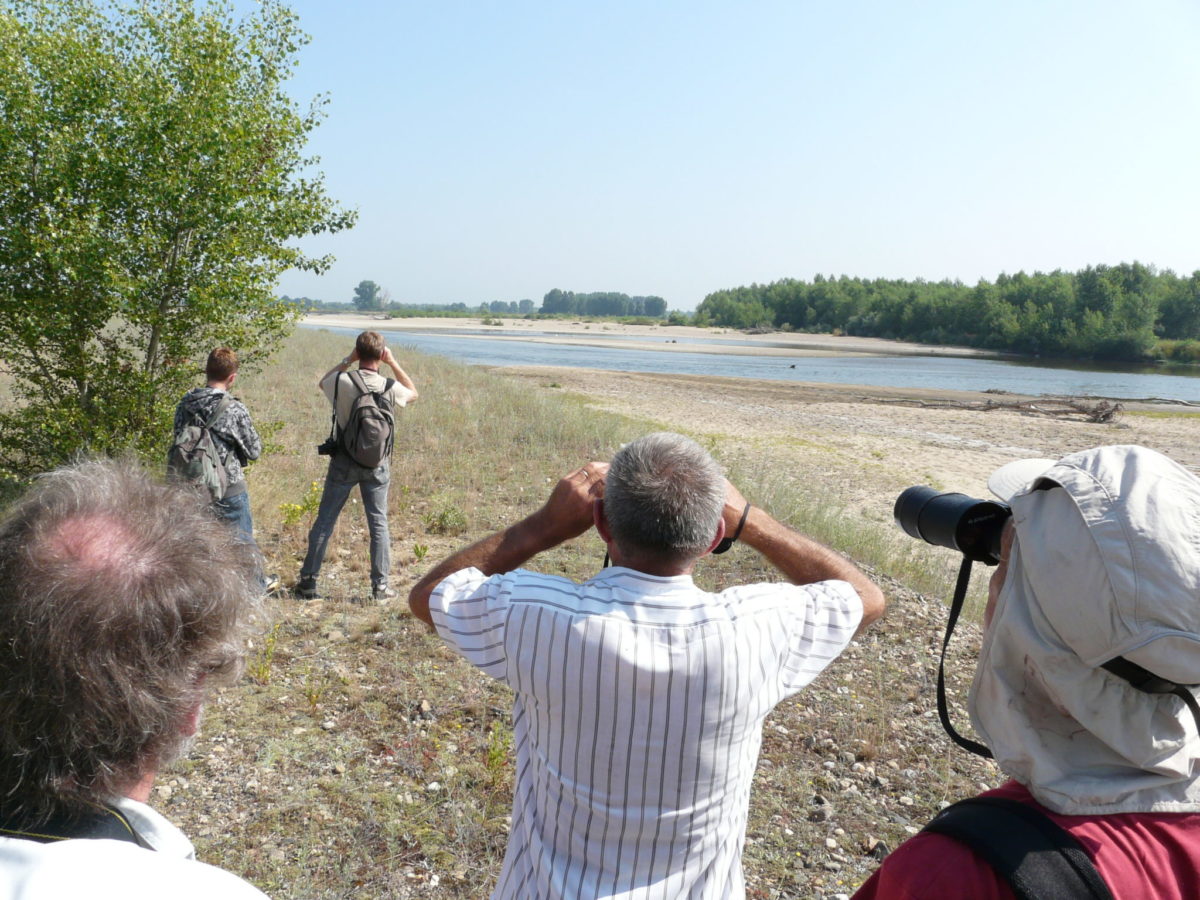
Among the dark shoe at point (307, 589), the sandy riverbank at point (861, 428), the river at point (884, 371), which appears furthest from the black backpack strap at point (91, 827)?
the river at point (884, 371)

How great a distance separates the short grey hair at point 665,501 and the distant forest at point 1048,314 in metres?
86.7

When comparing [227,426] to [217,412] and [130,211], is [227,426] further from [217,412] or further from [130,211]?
[130,211]

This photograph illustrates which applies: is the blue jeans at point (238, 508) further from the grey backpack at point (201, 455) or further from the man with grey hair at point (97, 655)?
the man with grey hair at point (97, 655)

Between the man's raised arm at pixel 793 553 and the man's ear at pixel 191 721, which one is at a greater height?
the man's raised arm at pixel 793 553

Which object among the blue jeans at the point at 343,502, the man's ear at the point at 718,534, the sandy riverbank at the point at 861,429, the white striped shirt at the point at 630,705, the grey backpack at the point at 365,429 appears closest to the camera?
the white striped shirt at the point at 630,705

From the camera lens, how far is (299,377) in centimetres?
1944

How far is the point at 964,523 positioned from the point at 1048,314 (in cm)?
9542

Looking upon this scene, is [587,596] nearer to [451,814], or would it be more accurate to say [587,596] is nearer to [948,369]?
[451,814]

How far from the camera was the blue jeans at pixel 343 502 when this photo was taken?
576 centimetres

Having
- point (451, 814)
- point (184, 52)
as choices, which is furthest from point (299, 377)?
point (451, 814)

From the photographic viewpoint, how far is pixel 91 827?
1044mm

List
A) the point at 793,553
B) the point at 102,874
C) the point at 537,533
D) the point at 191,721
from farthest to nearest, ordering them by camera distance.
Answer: the point at 793,553 < the point at 537,533 < the point at 191,721 < the point at 102,874

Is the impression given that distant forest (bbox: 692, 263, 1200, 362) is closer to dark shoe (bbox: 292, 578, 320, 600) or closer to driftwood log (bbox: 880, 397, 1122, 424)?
driftwood log (bbox: 880, 397, 1122, 424)

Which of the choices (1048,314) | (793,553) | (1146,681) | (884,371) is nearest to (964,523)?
(793,553)
